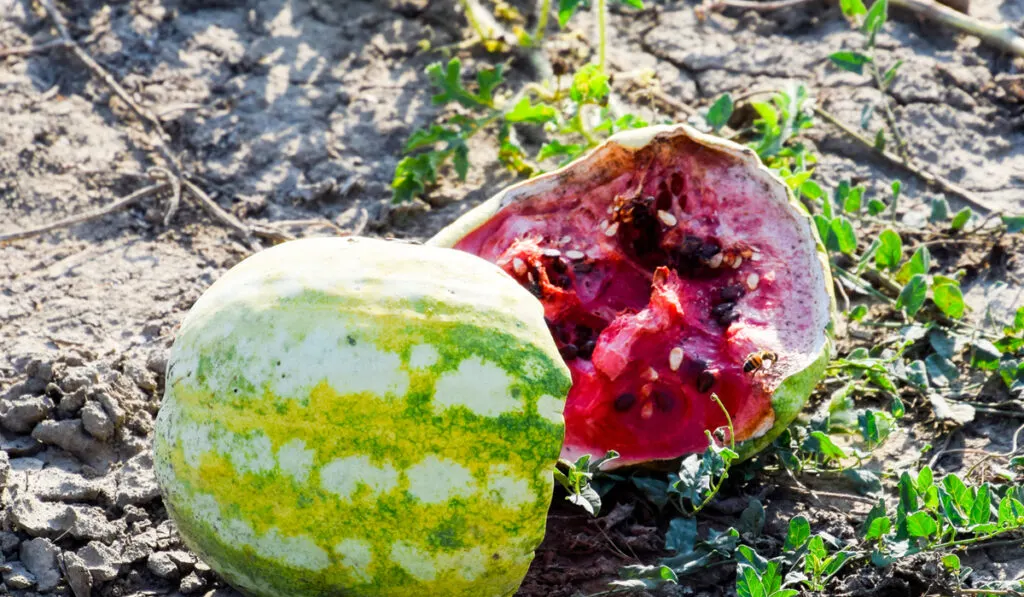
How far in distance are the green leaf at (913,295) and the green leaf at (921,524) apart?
0.96 meters

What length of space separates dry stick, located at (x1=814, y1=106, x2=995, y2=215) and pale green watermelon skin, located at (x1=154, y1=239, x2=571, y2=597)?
7.63 ft

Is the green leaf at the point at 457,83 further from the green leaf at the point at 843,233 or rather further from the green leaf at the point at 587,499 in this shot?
the green leaf at the point at 587,499

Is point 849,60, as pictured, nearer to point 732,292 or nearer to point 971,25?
point 971,25

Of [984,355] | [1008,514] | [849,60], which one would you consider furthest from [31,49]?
[1008,514]

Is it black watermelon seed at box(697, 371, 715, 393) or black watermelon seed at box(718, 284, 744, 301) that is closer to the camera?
black watermelon seed at box(697, 371, 715, 393)

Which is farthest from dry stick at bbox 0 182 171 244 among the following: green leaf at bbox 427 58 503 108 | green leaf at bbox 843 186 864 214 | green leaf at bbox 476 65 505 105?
green leaf at bbox 843 186 864 214

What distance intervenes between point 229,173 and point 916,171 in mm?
2673

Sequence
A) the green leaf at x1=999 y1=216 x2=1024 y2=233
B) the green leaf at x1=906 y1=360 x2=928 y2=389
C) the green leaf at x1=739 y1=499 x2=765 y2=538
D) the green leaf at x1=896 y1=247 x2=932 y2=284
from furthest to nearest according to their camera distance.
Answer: the green leaf at x1=999 y1=216 x2=1024 y2=233
the green leaf at x1=896 y1=247 x2=932 y2=284
the green leaf at x1=906 y1=360 x2=928 y2=389
the green leaf at x1=739 y1=499 x2=765 y2=538

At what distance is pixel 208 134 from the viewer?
4586 millimetres

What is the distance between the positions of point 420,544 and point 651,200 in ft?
4.74

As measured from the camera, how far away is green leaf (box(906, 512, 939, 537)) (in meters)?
2.56

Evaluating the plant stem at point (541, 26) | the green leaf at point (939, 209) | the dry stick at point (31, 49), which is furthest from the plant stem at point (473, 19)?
the green leaf at point (939, 209)

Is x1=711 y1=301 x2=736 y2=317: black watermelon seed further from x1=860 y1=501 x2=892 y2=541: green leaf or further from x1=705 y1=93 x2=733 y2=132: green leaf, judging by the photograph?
x1=705 y1=93 x2=733 y2=132: green leaf

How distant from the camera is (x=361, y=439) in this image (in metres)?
2.38
